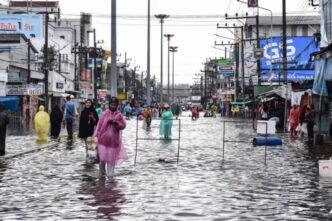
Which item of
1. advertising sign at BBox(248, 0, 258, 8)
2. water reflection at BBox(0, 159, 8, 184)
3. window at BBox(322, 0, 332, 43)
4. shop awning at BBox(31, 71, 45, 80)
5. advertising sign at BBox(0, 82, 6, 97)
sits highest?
advertising sign at BBox(248, 0, 258, 8)

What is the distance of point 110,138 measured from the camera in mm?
15188

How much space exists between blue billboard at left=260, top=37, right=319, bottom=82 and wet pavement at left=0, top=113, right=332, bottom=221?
39168mm

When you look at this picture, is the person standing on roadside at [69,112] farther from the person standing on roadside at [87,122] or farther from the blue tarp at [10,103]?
the blue tarp at [10,103]

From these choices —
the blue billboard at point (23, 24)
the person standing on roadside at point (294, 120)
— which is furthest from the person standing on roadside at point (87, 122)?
the blue billboard at point (23, 24)

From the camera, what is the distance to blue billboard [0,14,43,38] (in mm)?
81688

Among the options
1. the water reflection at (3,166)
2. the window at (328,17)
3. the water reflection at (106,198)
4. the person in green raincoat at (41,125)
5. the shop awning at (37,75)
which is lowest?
the water reflection at (3,166)

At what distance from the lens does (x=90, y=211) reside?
409 inches

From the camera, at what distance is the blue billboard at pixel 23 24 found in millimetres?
81688

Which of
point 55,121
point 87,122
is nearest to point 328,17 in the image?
point 55,121

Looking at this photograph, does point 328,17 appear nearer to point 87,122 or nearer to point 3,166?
point 87,122

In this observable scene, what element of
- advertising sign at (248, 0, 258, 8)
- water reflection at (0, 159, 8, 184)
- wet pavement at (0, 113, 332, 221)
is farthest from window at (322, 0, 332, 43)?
advertising sign at (248, 0, 258, 8)

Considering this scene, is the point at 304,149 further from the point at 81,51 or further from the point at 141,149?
the point at 81,51

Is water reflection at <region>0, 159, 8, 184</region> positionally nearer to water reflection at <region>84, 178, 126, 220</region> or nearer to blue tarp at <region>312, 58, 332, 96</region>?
water reflection at <region>84, 178, 126, 220</region>

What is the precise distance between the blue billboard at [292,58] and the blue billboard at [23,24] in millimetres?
30158
